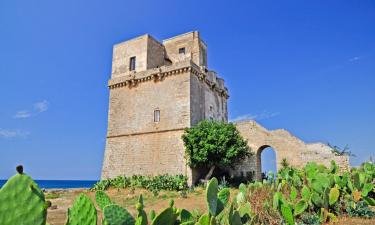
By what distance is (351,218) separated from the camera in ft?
20.3

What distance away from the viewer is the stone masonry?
652 inches

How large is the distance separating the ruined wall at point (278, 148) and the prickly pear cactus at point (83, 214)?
1575 cm

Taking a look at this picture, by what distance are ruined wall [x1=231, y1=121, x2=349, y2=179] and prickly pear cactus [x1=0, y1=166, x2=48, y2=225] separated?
16106mm

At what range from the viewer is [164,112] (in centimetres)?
1764

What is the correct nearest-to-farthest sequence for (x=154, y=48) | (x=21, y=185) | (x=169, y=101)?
(x=21, y=185)
(x=169, y=101)
(x=154, y=48)

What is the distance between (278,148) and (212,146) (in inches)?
174

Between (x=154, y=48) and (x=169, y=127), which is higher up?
(x=154, y=48)

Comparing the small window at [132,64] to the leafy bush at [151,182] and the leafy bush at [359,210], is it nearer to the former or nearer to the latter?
the leafy bush at [151,182]

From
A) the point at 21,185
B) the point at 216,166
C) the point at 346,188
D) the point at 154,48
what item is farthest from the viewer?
the point at 154,48

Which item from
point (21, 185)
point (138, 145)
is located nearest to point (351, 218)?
point (21, 185)

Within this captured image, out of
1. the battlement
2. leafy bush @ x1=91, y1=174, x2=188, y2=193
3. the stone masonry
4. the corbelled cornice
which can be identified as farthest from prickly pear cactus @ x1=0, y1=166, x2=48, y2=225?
the battlement

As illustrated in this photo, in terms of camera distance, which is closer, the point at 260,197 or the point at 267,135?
the point at 260,197

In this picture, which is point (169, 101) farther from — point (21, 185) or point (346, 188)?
point (21, 185)

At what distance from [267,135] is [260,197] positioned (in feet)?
35.2
